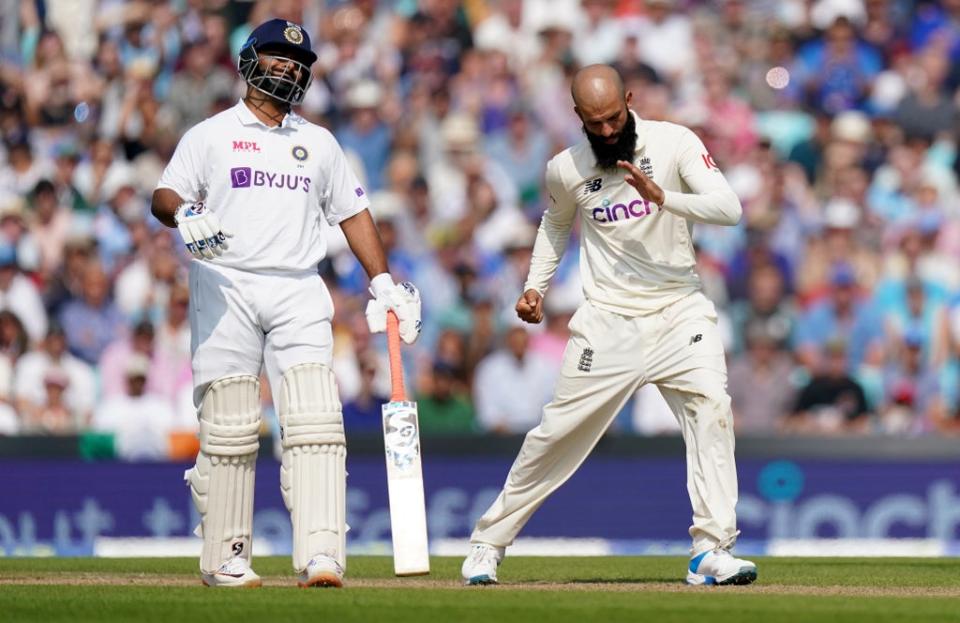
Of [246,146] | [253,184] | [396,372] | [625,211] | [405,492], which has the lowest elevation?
[405,492]

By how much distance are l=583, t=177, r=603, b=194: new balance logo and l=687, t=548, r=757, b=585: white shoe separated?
1.68 metres

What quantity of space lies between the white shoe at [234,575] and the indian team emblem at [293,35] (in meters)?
2.22

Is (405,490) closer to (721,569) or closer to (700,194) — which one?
(721,569)

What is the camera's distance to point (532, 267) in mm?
8703

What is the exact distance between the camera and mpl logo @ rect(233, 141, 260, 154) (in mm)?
7984

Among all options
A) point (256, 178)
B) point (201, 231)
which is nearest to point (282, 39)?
point (256, 178)

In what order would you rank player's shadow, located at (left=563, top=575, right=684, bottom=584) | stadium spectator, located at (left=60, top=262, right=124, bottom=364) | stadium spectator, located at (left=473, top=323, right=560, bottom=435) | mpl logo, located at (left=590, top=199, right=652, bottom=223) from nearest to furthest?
1. mpl logo, located at (left=590, top=199, right=652, bottom=223)
2. player's shadow, located at (left=563, top=575, right=684, bottom=584)
3. stadium spectator, located at (left=473, top=323, right=560, bottom=435)
4. stadium spectator, located at (left=60, top=262, right=124, bottom=364)

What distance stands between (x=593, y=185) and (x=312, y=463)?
179 cm

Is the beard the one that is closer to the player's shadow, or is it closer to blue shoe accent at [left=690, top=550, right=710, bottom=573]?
blue shoe accent at [left=690, top=550, right=710, bottom=573]

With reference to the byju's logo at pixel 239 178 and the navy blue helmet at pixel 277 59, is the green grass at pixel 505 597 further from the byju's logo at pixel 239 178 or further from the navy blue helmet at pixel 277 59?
the navy blue helmet at pixel 277 59

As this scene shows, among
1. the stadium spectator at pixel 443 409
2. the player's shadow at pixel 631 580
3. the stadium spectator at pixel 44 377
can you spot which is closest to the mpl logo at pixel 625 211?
the player's shadow at pixel 631 580

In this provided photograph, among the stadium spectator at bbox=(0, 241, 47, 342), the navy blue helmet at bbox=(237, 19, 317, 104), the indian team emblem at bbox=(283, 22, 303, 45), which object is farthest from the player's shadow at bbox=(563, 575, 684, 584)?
the stadium spectator at bbox=(0, 241, 47, 342)

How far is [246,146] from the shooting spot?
26.2 ft

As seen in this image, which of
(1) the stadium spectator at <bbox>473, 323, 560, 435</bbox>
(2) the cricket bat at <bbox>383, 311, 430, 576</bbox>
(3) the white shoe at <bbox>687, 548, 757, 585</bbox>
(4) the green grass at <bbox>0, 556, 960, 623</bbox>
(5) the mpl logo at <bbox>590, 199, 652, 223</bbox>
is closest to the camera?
(4) the green grass at <bbox>0, 556, 960, 623</bbox>
